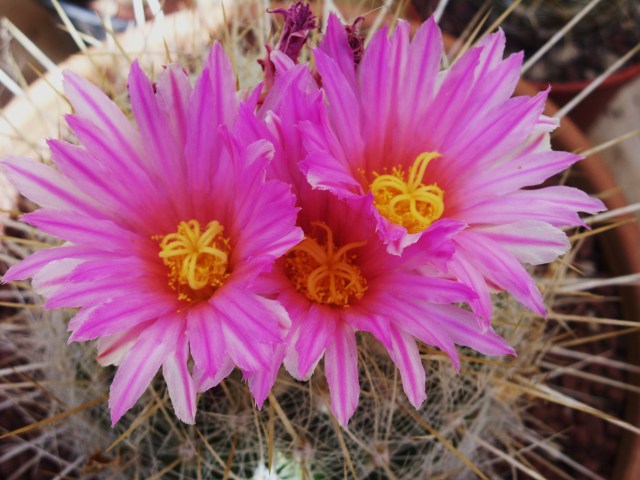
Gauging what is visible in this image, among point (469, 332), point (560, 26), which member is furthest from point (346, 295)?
point (560, 26)

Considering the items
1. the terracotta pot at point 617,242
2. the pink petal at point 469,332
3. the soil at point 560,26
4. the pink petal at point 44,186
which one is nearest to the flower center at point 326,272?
the pink petal at point 469,332

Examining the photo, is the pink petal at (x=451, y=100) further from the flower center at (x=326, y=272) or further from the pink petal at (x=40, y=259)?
the pink petal at (x=40, y=259)

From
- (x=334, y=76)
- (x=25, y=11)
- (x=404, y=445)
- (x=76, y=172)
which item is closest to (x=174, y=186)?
(x=76, y=172)

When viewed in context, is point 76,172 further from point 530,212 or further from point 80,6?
point 80,6

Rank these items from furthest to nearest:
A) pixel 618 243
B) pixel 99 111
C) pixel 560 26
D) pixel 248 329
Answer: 1. pixel 560 26
2. pixel 618 243
3. pixel 99 111
4. pixel 248 329

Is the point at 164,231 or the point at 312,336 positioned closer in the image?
the point at 312,336

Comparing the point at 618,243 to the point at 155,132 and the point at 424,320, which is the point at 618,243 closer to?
the point at 424,320

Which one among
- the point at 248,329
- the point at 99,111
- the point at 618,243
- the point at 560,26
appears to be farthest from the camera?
Result: the point at 560,26
